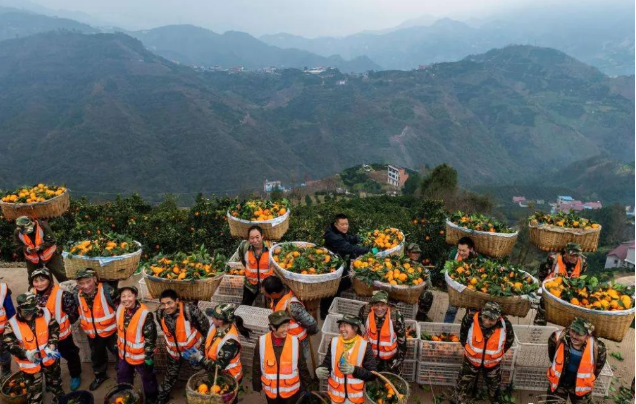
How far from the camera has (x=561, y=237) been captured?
21.7 ft

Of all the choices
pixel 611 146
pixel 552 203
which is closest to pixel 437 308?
pixel 552 203

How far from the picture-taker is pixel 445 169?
32844mm

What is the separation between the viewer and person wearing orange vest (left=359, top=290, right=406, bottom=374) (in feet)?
16.3

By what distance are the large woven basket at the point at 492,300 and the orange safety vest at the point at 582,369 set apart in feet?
1.75

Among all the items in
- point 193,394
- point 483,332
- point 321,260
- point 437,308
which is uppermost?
point 321,260

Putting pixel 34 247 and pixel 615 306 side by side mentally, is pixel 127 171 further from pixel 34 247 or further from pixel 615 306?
pixel 615 306

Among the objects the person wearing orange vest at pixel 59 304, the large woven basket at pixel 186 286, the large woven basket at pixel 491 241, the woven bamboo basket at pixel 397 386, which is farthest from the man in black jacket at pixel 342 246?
the person wearing orange vest at pixel 59 304

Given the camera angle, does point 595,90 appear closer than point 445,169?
No

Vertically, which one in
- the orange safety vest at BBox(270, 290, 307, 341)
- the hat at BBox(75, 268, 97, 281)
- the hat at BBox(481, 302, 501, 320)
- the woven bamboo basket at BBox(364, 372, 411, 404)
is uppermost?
the hat at BBox(481, 302, 501, 320)

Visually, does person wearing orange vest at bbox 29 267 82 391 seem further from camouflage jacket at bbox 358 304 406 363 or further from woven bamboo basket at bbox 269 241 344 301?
camouflage jacket at bbox 358 304 406 363

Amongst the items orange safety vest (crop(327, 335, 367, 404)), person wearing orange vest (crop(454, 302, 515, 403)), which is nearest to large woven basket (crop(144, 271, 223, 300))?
orange safety vest (crop(327, 335, 367, 404))

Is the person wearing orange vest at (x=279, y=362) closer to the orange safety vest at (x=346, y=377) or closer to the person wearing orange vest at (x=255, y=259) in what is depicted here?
the orange safety vest at (x=346, y=377)

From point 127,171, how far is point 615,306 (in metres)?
94.0

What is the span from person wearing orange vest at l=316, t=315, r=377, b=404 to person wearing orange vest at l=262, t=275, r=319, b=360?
552 millimetres
